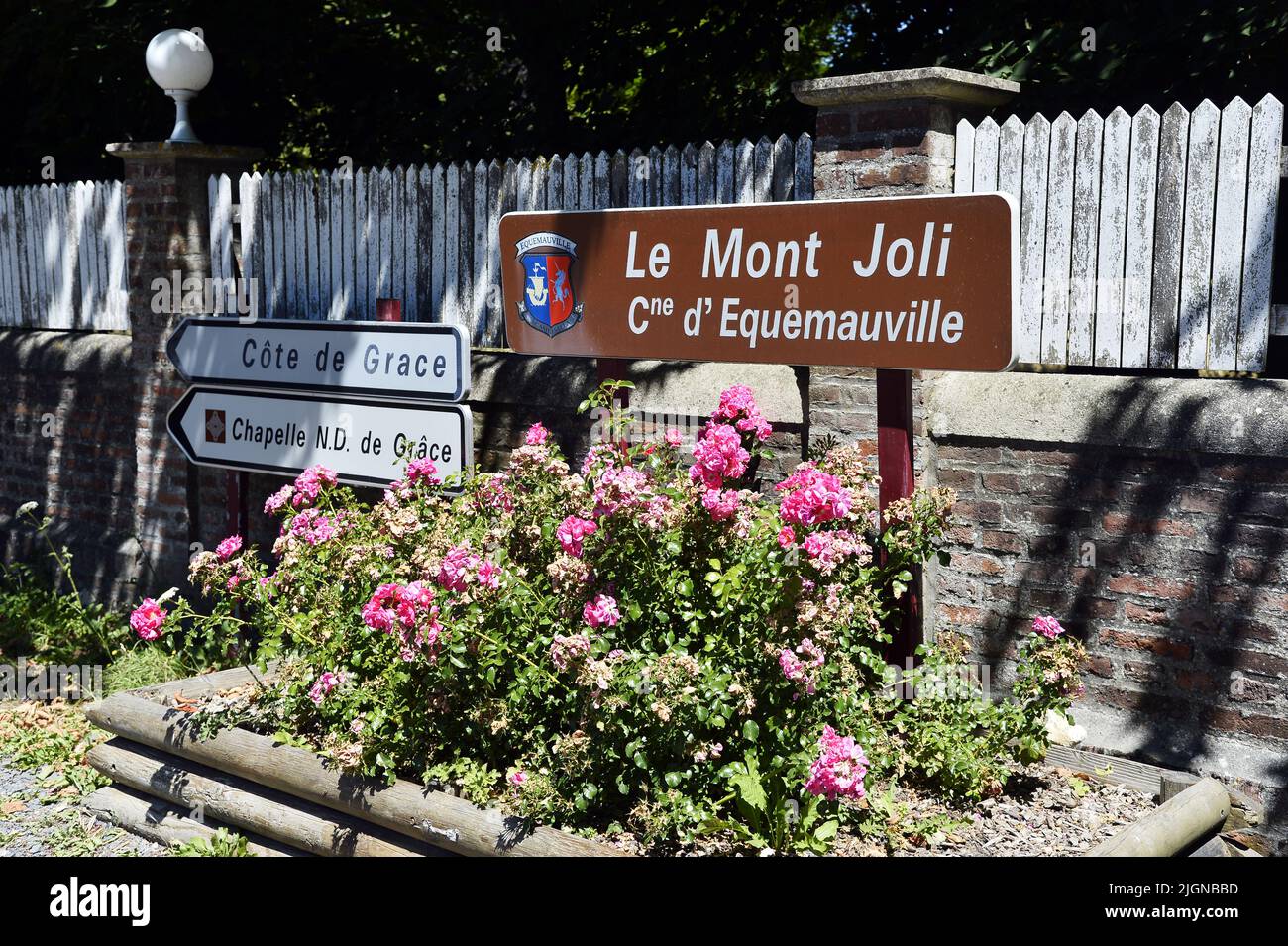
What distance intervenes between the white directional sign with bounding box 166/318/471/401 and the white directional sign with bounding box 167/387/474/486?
0.08 meters

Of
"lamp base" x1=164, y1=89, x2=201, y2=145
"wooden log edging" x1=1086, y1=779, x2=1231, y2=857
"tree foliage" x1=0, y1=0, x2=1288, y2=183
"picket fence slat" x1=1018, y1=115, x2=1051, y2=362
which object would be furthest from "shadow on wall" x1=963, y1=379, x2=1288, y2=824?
"lamp base" x1=164, y1=89, x2=201, y2=145

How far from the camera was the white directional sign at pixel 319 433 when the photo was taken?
224 inches

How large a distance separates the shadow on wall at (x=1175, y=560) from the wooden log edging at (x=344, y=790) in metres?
1.87

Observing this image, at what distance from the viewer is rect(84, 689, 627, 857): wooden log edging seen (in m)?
3.81

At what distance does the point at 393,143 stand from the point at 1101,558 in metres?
7.63

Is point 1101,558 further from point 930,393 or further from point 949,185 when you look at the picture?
point 949,185

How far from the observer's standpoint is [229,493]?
22.4 ft

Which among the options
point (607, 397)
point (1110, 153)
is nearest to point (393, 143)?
point (607, 397)

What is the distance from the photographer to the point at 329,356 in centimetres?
616

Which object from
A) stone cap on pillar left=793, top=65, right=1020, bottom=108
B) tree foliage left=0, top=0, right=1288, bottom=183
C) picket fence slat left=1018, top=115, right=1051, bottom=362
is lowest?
picket fence slat left=1018, top=115, right=1051, bottom=362

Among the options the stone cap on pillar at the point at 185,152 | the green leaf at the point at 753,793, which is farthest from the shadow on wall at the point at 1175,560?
the stone cap on pillar at the point at 185,152

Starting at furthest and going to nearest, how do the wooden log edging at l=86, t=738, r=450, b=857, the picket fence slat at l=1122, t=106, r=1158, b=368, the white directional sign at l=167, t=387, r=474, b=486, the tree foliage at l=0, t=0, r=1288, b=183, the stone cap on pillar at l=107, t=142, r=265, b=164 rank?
the tree foliage at l=0, t=0, r=1288, b=183
the stone cap on pillar at l=107, t=142, r=265, b=164
the white directional sign at l=167, t=387, r=474, b=486
the picket fence slat at l=1122, t=106, r=1158, b=368
the wooden log edging at l=86, t=738, r=450, b=857

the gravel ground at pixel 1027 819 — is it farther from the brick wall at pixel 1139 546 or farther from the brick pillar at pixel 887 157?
the brick pillar at pixel 887 157

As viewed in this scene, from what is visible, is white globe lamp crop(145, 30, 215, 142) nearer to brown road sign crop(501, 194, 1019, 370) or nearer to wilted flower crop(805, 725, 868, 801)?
Result: brown road sign crop(501, 194, 1019, 370)
